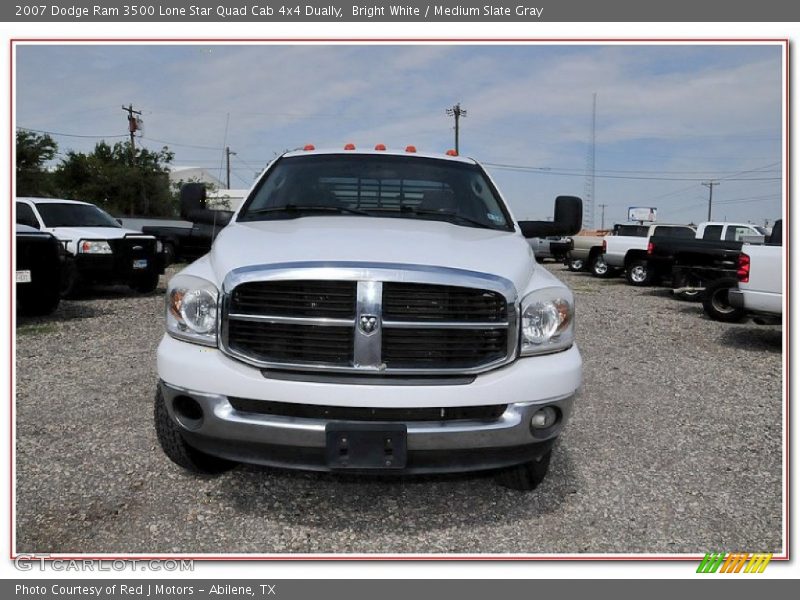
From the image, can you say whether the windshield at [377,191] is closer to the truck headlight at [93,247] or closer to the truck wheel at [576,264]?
the truck headlight at [93,247]

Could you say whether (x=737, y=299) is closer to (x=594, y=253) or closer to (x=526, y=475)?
(x=526, y=475)

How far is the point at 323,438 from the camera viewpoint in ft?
8.76

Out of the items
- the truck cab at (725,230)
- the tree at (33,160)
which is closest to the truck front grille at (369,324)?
the truck cab at (725,230)

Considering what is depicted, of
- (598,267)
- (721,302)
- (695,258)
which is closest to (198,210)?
(721,302)

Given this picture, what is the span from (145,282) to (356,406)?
33.4ft

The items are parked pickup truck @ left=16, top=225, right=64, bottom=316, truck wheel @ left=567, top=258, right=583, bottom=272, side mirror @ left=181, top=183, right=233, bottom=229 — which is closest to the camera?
side mirror @ left=181, top=183, right=233, bottom=229

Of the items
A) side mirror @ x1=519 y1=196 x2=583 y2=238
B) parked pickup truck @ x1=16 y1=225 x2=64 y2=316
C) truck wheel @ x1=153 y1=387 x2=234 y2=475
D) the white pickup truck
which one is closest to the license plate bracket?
truck wheel @ x1=153 y1=387 x2=234 y2=475

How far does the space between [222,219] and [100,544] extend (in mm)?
2038

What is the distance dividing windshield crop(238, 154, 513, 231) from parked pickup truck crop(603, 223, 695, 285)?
1415cm

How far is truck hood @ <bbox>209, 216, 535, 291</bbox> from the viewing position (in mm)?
2867

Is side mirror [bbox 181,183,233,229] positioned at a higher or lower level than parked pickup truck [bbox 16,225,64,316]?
higher

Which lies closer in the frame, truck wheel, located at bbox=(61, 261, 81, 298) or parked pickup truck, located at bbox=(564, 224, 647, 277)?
truck wheel, located at bbox=(61, 261, 81, 298)

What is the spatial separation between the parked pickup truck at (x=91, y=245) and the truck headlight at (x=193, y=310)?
324 inches

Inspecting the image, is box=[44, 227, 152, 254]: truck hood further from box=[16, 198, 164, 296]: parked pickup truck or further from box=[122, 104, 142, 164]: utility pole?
box=[122, 104, 142, 164]: utility pole
